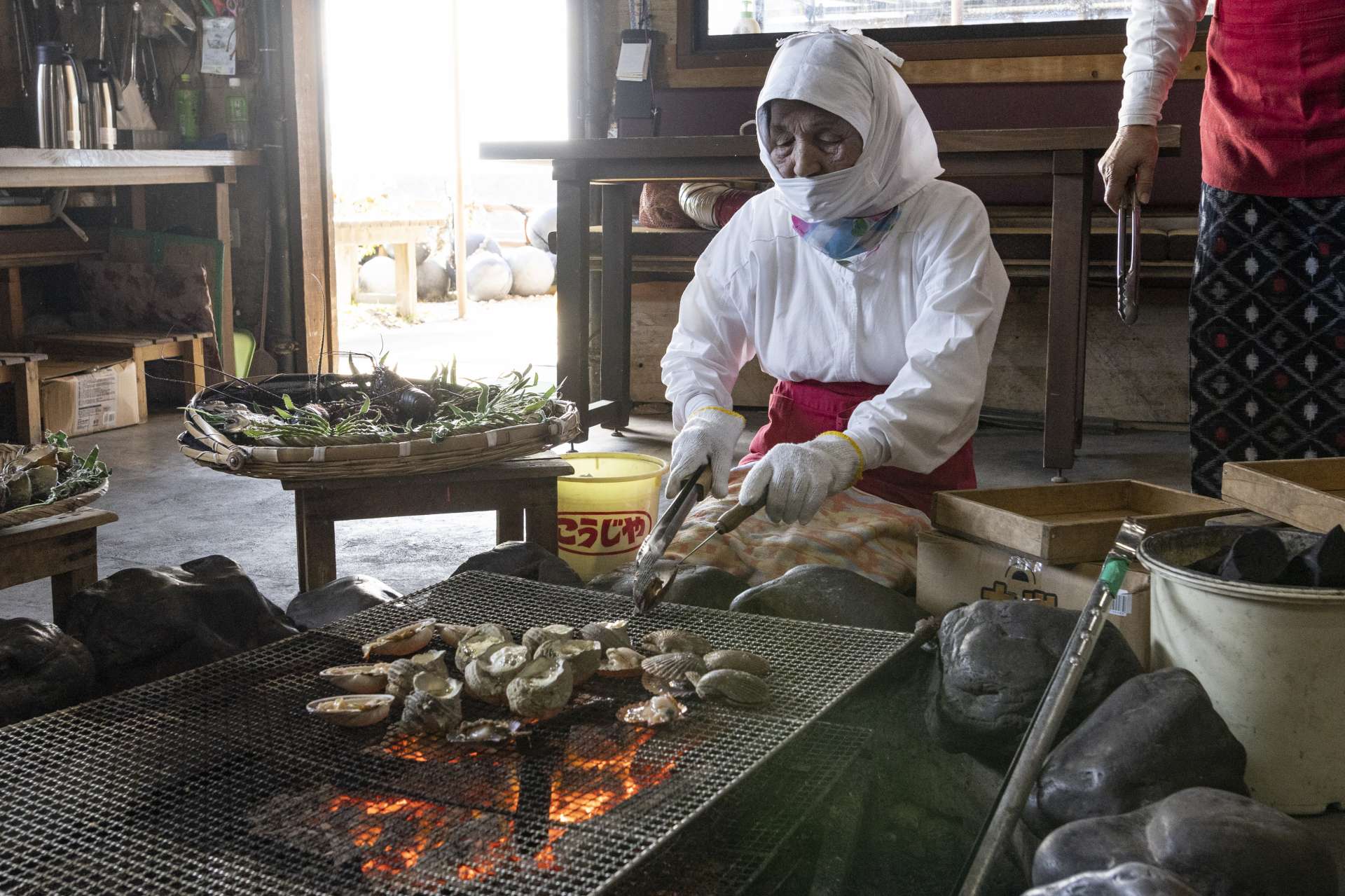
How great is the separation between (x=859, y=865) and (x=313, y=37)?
5996mm

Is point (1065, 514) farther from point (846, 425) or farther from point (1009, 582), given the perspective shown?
point (846, 425)

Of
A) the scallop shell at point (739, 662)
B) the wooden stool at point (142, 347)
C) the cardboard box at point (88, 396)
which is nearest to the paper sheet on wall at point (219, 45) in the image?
the wooden stool at point (142, 347)

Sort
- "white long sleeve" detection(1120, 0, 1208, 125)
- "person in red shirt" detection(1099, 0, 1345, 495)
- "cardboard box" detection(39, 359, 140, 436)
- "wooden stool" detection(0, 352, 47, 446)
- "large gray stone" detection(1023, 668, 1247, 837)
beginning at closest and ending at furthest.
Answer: "large gray stone" detection(1023, 668, 1247, 837), "person in red shirt" detection(1099, 0, 1345, 495), "white long sleeve" detection(1120, 0, 1208, 125), "wooden stool" detection(0, 352, 47, 446), "cardboard box" detection(39, 359, 140, 436)

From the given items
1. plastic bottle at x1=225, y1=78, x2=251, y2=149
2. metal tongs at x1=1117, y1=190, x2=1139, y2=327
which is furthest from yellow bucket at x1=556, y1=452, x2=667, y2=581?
plastic bottle at x1=225, y1=78, x2=251, y2=149

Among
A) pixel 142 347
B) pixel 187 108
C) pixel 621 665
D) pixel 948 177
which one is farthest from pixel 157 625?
pixel 187 108

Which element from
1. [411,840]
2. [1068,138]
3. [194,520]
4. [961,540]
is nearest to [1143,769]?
[961,540]

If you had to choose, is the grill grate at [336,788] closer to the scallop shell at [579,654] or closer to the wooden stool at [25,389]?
the scallop shell at [579,654]

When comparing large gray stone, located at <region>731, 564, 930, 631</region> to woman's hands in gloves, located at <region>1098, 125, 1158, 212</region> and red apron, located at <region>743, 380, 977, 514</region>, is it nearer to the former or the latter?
red apron, located at <region>743, 380, 977, 514</region>

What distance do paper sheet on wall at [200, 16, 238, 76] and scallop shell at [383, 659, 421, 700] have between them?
18.5ft

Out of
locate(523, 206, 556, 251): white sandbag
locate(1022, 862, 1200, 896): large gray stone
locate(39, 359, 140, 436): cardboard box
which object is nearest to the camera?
locate(1022, 862, 1200, 896): large gray stone

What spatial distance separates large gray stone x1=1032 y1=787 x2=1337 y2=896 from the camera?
127 cm

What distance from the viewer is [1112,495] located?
2369 mm

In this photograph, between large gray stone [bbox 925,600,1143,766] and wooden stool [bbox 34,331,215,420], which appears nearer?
large gray stone [bbox 925,600,1143,766]

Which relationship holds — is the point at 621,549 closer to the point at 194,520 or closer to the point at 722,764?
the point at 722,764
